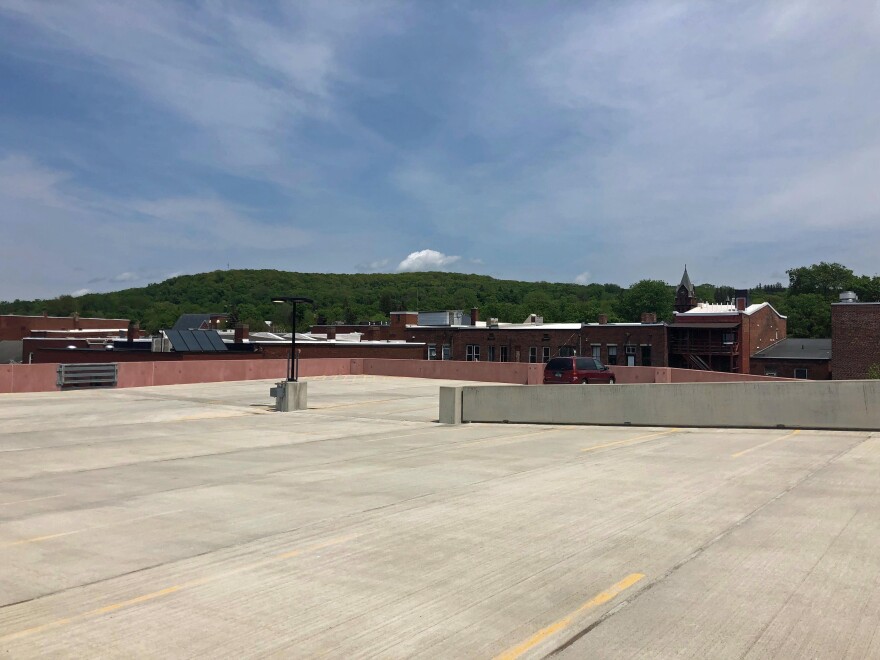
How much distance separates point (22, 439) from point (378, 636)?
16067mm

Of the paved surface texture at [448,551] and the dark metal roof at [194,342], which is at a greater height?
the dark metal roof at [194,342]

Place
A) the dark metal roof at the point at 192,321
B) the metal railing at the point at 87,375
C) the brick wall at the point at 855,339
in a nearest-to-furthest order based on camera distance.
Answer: the metal railing at the point at 87,375 < the brick wall at the point at 855,339 < the dark metal roof at the point at 192,321

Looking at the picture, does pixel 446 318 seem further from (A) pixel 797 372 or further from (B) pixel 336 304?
(B) pixel 336 304

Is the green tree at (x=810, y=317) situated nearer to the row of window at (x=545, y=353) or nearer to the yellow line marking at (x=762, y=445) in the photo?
the row of window at (x=545, y=353)

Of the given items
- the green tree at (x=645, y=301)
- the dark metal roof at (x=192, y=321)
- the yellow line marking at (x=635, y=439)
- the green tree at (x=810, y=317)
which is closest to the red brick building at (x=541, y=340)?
the yellow line marking at (x=635, y=439)

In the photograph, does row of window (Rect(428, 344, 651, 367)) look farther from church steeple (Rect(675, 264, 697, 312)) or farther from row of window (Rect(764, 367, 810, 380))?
church steeple (Rect(675, 264, 697, 312))

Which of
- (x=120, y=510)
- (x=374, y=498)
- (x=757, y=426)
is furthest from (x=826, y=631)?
(x=757, y=426)

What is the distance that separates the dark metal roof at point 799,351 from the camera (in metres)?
65.8

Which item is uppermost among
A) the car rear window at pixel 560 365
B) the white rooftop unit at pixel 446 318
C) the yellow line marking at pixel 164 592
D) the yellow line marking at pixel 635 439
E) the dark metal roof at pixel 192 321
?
the dark metal roof at pixel 192 321

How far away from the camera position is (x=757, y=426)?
18.4 metres

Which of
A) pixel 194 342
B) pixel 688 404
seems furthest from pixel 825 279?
pixel 688 404

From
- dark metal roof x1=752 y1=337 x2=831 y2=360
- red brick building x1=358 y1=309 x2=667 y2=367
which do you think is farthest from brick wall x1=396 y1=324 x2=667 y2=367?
dark metal roof x1=752 y1=337 x2=831 y2=360

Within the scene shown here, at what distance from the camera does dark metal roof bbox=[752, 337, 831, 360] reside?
65812mm

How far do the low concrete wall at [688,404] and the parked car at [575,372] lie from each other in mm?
8963
